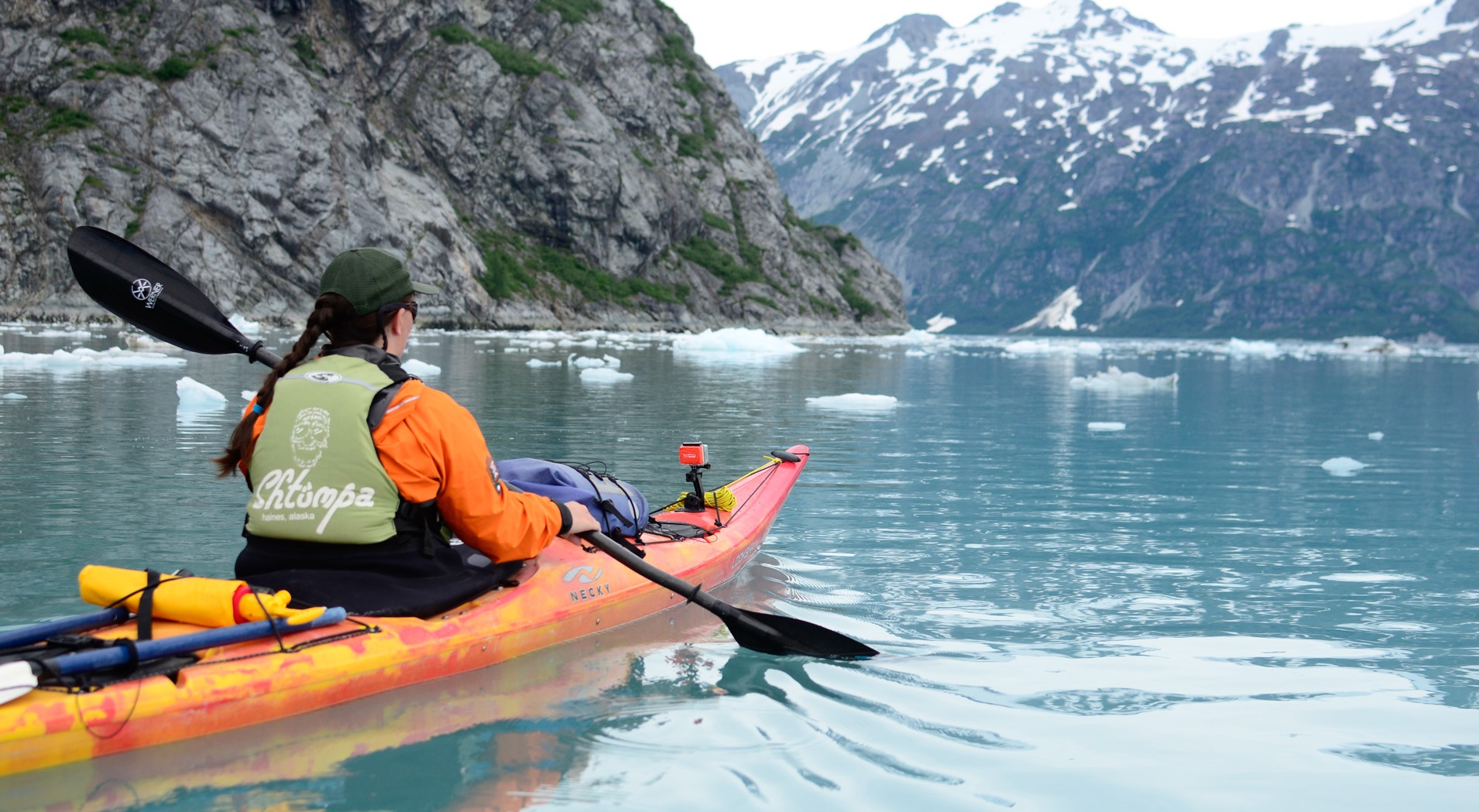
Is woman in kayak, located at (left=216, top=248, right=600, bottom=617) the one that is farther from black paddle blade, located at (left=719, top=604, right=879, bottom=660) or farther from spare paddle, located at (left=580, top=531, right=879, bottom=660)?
black paddle blade, located at (left=719, top=604, right=879, bottom=660)

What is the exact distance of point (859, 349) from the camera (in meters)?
53.6

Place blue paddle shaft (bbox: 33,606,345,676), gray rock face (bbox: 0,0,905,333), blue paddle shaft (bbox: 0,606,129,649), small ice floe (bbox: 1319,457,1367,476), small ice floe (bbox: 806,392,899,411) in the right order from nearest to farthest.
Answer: blue paddle shaft (bbox: 33,606,345,676) → blue paddle shaft (bbox: 0,606,129,649) → small ice floe (bbox: 1319,457,1367,476) → small ice floe (bbox: 806,392,899,411) → gray rock face (bbox: 0,0,905,333)

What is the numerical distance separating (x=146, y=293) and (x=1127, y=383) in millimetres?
25680

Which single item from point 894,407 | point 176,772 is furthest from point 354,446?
point 894,407

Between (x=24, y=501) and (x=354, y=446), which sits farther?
(x=24, y=501)

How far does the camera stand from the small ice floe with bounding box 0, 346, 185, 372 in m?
20.2

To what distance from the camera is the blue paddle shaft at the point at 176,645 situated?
3.27 meters

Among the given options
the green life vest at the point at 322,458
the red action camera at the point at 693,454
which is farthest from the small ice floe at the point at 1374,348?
the green life vest at the point at 322,458

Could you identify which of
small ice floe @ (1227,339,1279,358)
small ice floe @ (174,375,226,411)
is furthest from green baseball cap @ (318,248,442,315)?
small ice floe @ (1227,339,1279,358)

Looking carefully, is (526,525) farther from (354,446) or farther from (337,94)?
(337,94)

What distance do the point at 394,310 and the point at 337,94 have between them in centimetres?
5981

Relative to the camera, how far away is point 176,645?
3477 mm

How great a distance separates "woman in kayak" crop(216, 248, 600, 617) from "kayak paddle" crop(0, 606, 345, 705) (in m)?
0.21

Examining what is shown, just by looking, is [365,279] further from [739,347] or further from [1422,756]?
[739,347]
